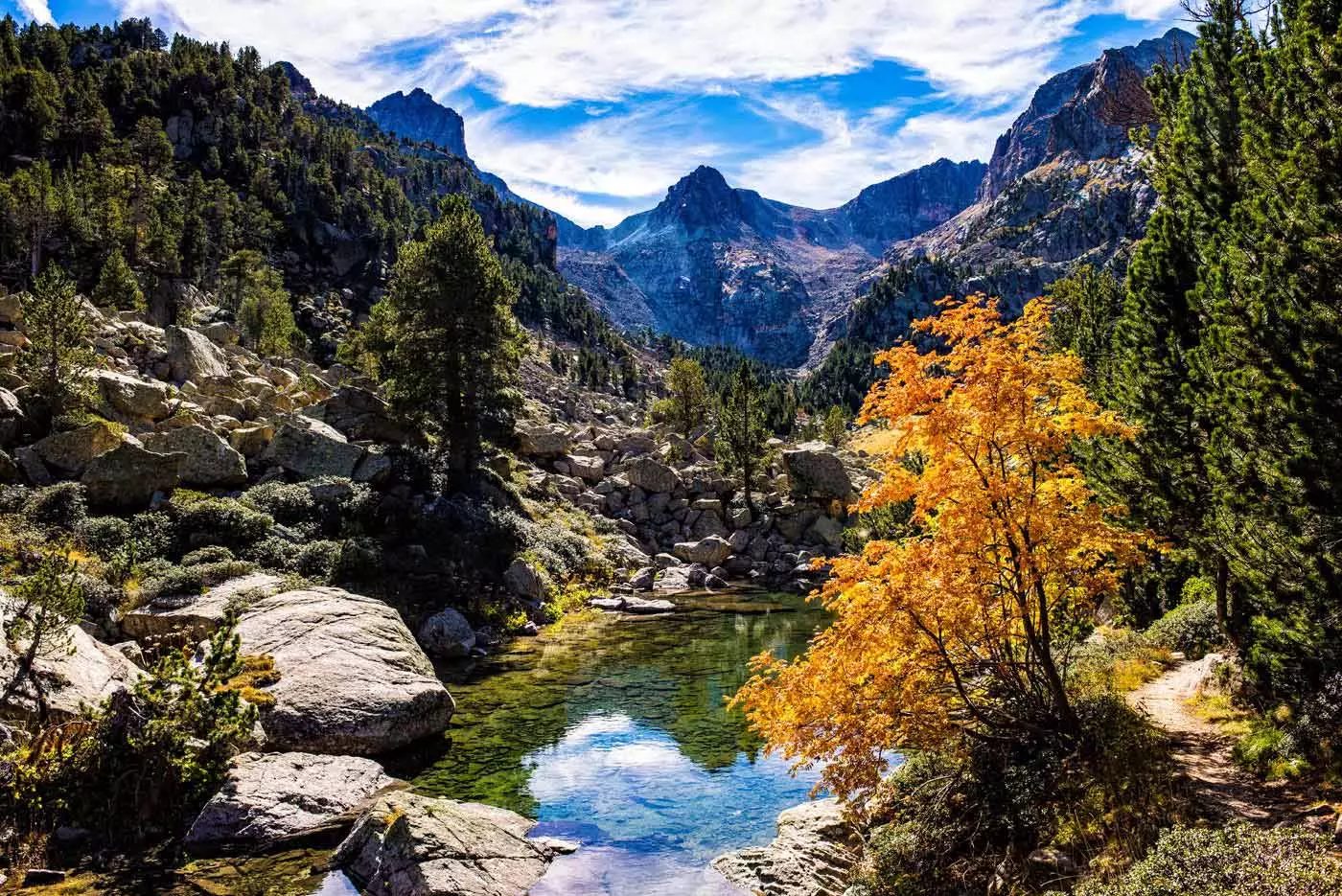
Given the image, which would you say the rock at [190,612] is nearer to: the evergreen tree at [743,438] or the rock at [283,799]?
the rock at [283,799]

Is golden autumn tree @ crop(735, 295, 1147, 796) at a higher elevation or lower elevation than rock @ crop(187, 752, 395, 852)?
higher

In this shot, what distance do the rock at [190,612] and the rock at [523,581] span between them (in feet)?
38.7

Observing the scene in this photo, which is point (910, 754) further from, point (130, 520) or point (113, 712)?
point (130, 520)

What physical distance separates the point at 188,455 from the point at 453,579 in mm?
11377

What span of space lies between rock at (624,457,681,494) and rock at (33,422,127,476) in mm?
32801

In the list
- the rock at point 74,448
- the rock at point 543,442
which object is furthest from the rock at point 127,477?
the rock at point 543,442

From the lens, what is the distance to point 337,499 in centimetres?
3169

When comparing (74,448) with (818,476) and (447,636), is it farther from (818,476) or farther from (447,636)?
(818,476)

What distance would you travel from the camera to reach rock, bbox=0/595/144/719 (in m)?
12.6

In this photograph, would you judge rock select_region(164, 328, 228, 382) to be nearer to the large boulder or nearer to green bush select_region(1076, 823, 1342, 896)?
the large boulder

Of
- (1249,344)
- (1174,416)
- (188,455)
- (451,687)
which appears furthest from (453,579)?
(1249,344)

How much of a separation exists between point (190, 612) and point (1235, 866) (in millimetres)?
23067

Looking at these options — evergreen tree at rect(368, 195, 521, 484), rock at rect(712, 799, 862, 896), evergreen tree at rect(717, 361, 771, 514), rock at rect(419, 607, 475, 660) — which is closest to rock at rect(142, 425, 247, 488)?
evergreen tree at rect(368, 195, 521, 484)

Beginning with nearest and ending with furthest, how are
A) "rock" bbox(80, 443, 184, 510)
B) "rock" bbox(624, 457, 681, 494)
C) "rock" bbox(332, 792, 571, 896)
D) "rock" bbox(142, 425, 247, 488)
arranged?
"rock" bbox(332, 792, 571, 896), "rock" bbox(80, 443, 184, 510), "rock" bbox(142, 425, 247, 488), "rock" bbox(624, 457, 681, 494)
